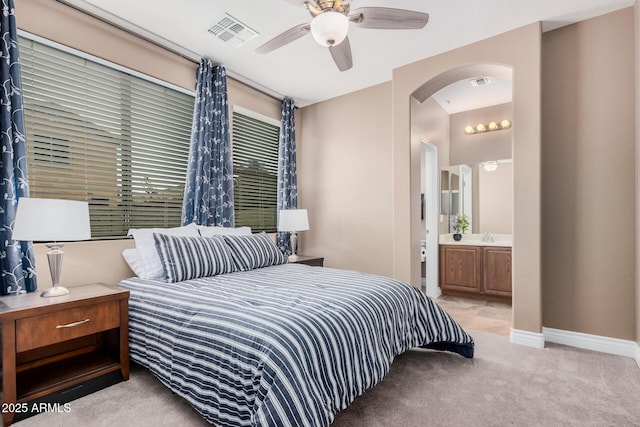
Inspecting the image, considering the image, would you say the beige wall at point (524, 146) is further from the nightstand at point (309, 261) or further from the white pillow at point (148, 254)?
the white pillow at point (148, 254)

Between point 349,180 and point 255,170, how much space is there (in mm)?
1274

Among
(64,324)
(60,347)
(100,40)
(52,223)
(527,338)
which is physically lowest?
(527,338)

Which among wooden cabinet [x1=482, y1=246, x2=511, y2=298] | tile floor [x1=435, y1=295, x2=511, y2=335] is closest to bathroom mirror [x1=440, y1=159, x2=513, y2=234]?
wooden cabinet [x1=482, y1=246, x2=511, y2=298]

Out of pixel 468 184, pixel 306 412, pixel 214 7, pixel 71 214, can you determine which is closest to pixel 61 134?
pixel 71 214

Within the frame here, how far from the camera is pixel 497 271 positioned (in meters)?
4.30

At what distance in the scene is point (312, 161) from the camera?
481 centimetres

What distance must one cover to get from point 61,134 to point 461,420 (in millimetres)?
3387

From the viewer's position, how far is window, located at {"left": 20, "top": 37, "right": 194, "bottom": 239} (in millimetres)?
2443

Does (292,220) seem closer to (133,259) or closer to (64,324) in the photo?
(133,259)

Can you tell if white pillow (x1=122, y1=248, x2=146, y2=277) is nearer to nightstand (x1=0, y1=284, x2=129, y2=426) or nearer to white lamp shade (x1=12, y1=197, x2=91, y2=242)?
nightstand (x1=0, y1=284, x2=129, y2=426)

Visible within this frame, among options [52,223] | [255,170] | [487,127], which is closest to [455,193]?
[487,127]

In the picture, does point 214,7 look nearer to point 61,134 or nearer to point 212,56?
point 212,56

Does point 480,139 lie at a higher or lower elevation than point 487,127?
lower

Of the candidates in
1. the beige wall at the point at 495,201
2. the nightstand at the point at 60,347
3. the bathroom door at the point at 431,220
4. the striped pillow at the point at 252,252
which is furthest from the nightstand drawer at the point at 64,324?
the beige wall at the point at 495,201
